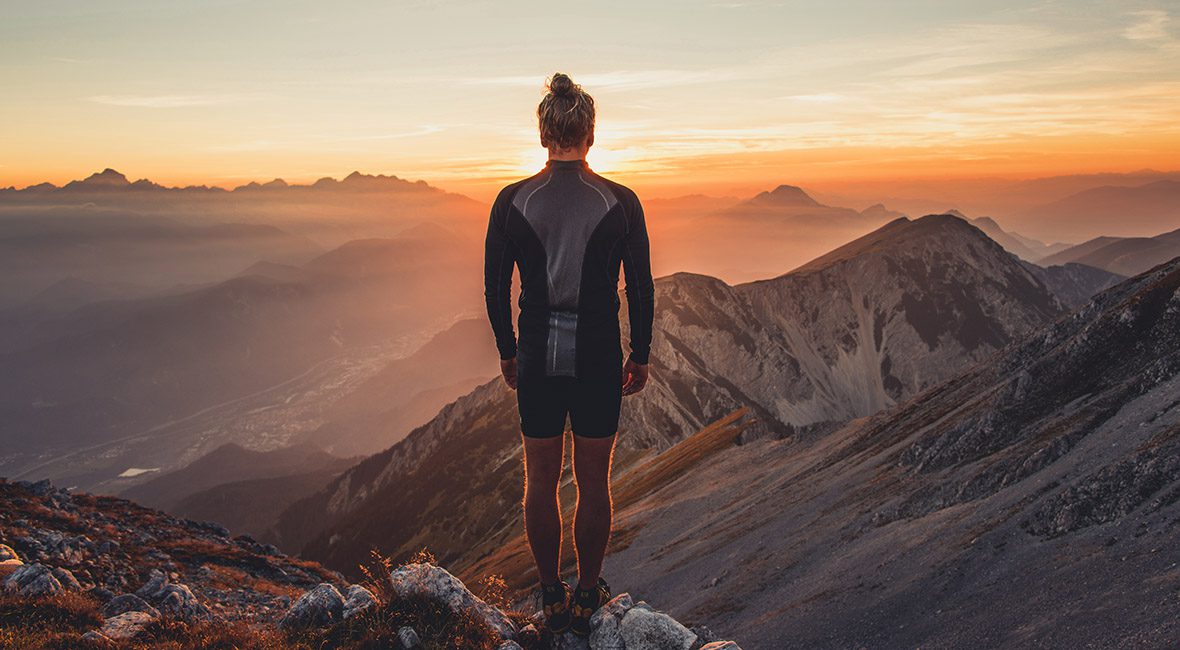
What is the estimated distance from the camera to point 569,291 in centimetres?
688

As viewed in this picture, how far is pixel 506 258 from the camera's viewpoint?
280 inches

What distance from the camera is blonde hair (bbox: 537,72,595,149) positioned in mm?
6770

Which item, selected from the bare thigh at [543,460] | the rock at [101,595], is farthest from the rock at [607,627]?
the rock at [101,595]

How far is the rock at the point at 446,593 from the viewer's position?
320 inches

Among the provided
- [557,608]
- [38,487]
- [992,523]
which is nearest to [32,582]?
[557,608]

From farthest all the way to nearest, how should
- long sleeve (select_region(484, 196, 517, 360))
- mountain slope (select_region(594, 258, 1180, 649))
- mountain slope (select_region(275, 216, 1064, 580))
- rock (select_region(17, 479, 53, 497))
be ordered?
mountain slope (select_region(275, 216, 1064, 580)) < rock (select_region(17, 479, 53, 497)) < mountain slope (select_region(594, 258, 1180, 649)) < long sleeve (select_region(484, 196, 517, 360))

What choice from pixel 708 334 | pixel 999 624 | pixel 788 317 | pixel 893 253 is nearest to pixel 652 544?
pixel 999 624

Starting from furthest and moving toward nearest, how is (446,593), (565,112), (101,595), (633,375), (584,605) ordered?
1. (101,595)
2. (446,593)
3. (584,605)
4. (633,375)
5. (565,112)

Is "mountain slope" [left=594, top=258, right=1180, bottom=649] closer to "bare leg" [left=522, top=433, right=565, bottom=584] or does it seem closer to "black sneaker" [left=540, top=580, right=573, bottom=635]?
"black sneaker" [left=540, top=580, right=573, bottom=635]

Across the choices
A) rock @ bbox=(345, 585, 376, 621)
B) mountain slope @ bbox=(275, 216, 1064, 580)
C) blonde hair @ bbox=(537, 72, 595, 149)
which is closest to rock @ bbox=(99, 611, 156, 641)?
rock @ bbox=(345, 585, 376, 621)

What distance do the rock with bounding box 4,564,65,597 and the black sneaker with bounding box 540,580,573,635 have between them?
7532 mm

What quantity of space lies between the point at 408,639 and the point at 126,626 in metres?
4.03

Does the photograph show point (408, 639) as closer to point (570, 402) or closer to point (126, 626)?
point (570, 402)

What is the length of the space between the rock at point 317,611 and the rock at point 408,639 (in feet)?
4.11
